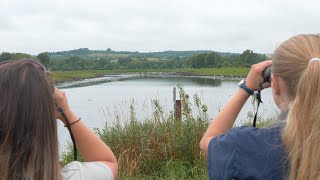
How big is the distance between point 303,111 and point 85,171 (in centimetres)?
71

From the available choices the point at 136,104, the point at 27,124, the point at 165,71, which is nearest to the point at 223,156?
the point at 27,124

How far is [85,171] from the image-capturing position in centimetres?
141

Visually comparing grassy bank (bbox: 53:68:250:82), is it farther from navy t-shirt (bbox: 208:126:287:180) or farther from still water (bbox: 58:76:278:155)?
navy t-shirt (bbox: 208:126:287:180)

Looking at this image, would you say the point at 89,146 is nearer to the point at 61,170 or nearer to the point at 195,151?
the point at 61,170

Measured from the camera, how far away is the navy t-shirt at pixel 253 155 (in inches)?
55.1

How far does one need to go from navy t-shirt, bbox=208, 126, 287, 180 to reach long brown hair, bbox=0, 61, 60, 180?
21.1 inches

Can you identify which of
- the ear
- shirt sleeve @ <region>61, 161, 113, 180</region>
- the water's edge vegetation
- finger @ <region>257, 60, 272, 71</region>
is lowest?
the water's edge vegetation

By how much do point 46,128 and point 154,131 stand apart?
186 inches

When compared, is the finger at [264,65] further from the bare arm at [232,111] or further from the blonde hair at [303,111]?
the blonde hair at [303,111]

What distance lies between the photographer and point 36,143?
4.25 ft

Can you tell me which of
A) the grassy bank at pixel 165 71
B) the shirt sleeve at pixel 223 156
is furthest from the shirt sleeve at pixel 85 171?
the grassy bank at pixel 165 71

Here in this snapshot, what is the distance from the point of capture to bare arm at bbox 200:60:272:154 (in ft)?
5.44

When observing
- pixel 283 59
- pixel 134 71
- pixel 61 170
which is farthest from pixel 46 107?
pixel 134 71

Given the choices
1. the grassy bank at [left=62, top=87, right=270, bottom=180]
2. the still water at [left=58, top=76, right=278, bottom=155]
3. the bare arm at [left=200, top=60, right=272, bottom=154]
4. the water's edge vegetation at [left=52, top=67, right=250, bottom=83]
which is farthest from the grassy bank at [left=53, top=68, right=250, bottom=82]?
the bare arm at [left=200, top=60, right=272, bottom=154]
